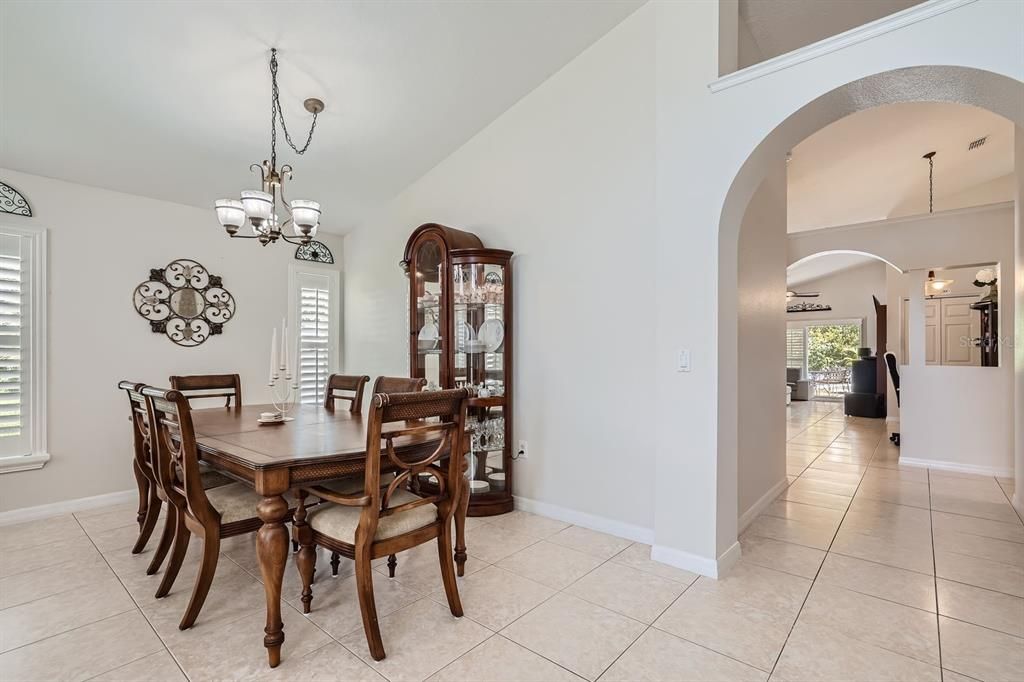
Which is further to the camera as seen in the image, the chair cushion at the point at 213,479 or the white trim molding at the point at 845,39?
the chair cushion at the point at 213,479

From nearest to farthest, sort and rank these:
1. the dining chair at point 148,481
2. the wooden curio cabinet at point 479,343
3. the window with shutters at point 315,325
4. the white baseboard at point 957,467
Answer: the dining chair at point 148,481 → the wooden curio cabinet at point 479,343 → the white baseboard at point 957,467 → the window with shutters at point 315,325

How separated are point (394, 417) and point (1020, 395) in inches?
176

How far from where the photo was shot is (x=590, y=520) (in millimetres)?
3199

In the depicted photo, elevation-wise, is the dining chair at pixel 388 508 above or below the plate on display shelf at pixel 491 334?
below

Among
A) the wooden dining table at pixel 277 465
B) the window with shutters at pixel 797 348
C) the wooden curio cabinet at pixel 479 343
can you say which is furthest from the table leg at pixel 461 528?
the window with shutters at pixel 797 348

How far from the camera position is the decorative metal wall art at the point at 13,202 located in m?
3.21

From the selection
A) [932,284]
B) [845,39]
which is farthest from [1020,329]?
[845,39]

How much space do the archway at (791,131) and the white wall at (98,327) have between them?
401 cm

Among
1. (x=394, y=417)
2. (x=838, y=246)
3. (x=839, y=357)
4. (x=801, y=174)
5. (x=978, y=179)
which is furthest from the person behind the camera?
(x=839, y=357)

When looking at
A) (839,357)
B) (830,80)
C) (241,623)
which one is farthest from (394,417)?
(839,357)

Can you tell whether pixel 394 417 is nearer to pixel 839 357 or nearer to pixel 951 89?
pixel 951 89

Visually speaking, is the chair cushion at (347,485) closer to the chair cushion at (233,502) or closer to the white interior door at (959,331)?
the chair cushion at (233,502)

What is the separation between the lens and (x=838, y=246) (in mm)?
5641

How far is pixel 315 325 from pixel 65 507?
90.6 inches
